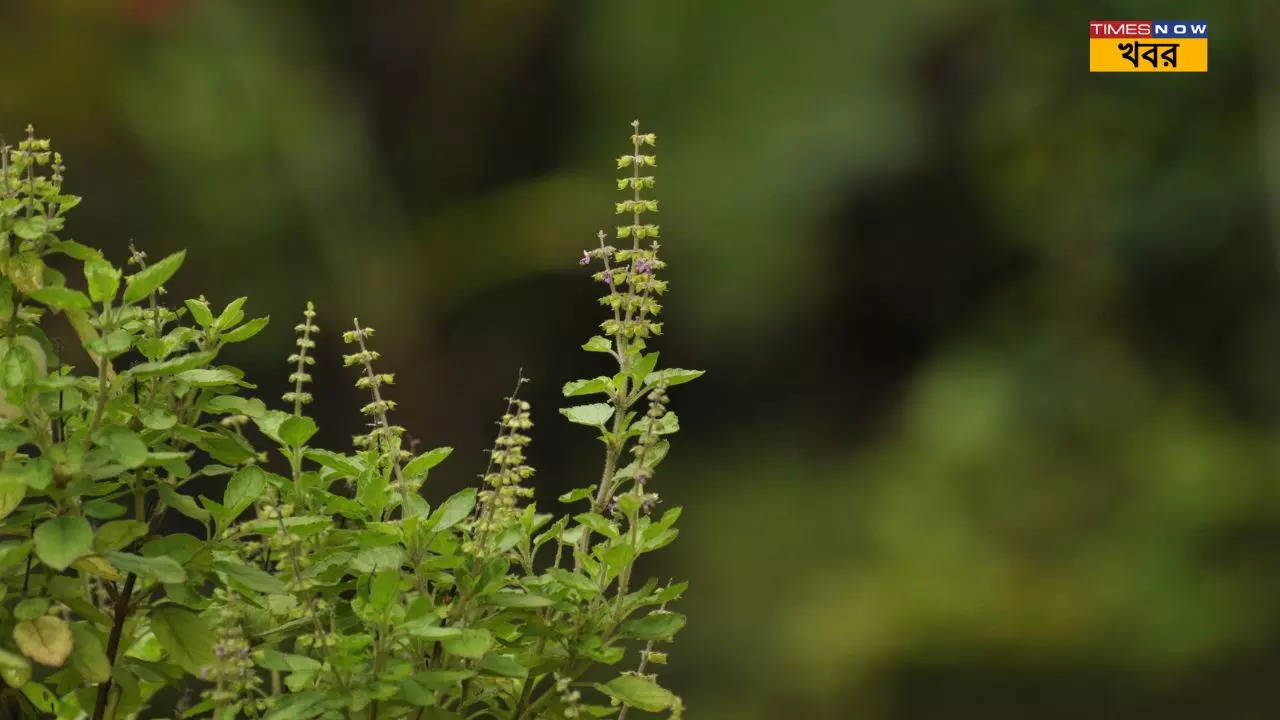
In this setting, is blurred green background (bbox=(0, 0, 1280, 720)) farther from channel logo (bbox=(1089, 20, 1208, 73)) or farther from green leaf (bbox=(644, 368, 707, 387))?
green leaf (bbox=(644, 368, 707, 387))

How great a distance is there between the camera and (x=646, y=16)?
3.15 meters

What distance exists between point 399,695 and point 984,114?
2.39m

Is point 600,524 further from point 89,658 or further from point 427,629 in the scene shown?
point 89,658

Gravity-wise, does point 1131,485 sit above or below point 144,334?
above

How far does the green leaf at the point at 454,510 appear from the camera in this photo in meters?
0.80

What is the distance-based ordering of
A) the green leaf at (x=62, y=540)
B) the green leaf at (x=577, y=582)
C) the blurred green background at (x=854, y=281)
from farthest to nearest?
the blurred green background at (x=854, y=281), the green leaf at (x=577, y=582), the green leaf at (x=62, y=540)

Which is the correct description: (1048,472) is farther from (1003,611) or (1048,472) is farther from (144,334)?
(144,334)

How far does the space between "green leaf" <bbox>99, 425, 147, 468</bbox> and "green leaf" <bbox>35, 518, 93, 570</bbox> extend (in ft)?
0.11

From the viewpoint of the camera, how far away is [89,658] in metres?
0.76

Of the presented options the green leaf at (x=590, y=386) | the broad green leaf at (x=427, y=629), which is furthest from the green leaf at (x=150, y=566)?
the green leaf at (x=590, y=386)

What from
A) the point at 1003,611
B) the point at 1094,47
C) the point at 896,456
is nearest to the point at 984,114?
the point at 1094,47

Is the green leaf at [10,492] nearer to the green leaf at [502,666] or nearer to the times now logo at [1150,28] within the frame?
the green leaf at [502,666]

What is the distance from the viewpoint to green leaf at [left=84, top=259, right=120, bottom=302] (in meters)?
0.74

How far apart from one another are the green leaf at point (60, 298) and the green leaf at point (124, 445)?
0.20 ft
